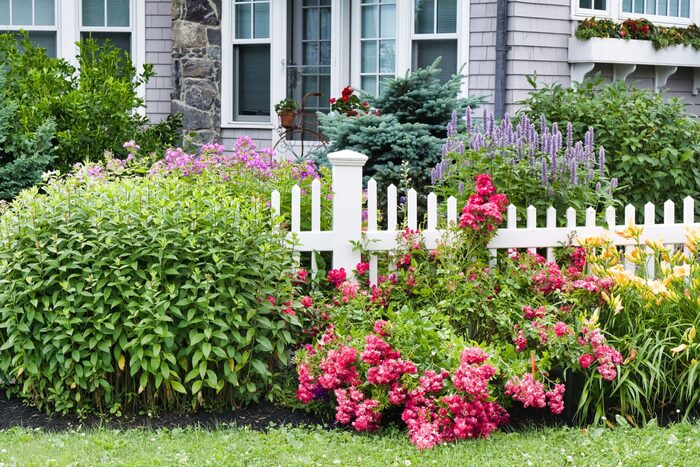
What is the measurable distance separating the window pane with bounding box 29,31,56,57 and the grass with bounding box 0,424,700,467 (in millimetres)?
7211

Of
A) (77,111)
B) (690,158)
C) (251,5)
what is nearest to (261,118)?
(251,5)

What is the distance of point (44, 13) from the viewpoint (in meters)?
11.1

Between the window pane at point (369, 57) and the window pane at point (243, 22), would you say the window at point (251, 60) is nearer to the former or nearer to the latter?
the window pane at point (243, 22)

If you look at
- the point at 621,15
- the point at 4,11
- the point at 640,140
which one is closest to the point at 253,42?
the point at 4,11

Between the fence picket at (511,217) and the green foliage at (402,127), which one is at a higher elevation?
the green foliage at (402,127)

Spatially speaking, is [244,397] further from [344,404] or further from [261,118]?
[261,118]

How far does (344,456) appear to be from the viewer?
436 cm

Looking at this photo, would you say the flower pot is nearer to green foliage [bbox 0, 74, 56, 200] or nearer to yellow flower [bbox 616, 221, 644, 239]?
green foliage [bbox 0, 74, 56, 200]

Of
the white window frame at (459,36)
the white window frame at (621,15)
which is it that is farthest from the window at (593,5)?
the white window frame at (459,36)

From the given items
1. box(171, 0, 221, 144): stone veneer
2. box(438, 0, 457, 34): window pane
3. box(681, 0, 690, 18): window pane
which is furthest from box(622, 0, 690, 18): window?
box(171, 0, 221, 144): stone veneer

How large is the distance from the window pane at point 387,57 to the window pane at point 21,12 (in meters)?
3.83

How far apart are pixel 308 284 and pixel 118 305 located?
1202mm

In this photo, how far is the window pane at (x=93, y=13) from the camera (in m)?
11.1

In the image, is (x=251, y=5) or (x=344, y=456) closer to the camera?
(x=344, y=456)
